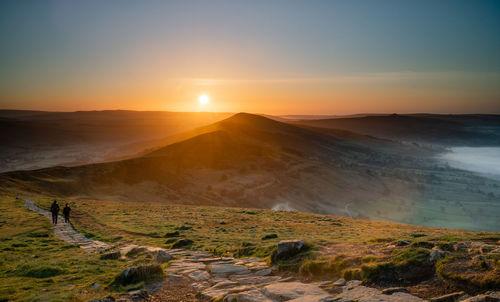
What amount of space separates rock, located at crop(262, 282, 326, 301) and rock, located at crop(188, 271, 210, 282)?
7.18 ft

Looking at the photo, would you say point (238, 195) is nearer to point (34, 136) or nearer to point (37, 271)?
point (37, 271)

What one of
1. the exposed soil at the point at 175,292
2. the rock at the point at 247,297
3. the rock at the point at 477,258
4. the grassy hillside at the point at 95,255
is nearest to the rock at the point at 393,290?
the grassy hillside at the point at 95,255

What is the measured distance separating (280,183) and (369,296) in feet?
194

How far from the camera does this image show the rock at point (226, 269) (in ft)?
31.8

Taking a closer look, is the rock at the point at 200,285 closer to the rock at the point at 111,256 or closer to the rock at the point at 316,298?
the rock at the point at 316,298

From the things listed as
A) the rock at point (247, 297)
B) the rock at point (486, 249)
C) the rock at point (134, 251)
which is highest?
the rock at point (486, 249)

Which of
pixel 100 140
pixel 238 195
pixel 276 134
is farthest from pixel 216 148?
pixel 100 140

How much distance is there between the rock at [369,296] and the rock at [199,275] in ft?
13.6

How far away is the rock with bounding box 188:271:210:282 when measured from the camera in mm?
9164

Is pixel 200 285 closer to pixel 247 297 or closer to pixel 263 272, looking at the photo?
pixel 247 297

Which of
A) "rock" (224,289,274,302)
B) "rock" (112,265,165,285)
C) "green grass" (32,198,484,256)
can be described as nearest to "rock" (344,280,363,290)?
"rock" (224,289,274,302)

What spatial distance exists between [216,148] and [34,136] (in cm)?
11192

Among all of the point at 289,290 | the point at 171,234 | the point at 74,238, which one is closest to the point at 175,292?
the point at 289,290

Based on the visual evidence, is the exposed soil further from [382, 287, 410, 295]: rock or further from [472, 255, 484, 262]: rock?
[472, 255, 484, 262]: rock
